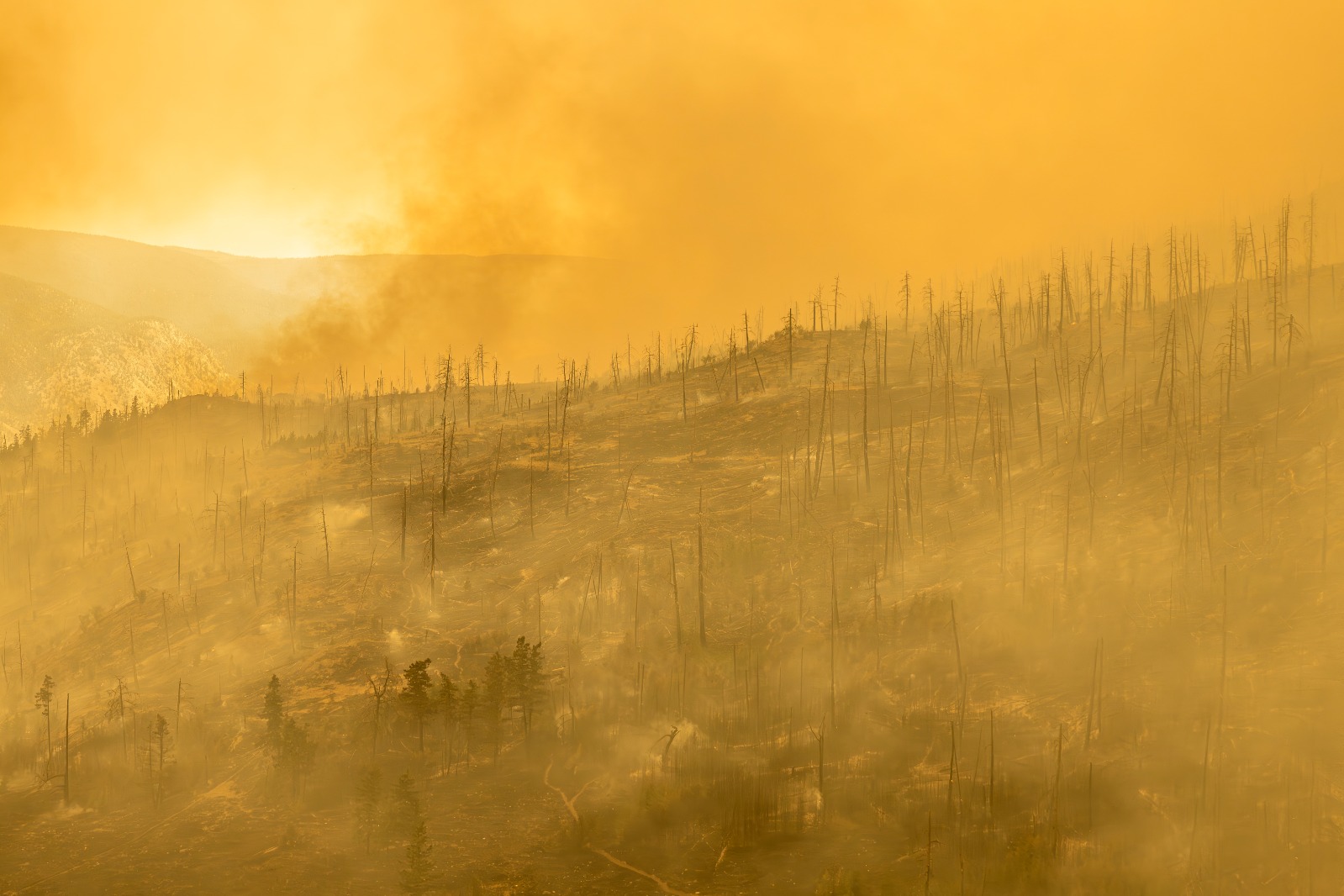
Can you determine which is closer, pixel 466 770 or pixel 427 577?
pixel 466 770

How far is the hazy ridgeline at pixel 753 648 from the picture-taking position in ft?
177

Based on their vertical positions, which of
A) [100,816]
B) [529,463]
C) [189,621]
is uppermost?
[529,463]

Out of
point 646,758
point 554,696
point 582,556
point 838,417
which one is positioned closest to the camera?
point 646,758

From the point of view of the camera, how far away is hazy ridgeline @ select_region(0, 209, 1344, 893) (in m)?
54.1

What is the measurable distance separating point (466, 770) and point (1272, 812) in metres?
38.0

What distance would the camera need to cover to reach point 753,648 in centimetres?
7431

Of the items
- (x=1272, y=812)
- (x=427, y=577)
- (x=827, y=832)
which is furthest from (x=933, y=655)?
(x=427, y=577)

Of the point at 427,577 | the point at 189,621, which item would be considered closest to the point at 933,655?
the point at 427,577

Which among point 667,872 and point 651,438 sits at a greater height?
point 651,438

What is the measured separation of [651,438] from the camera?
108 meters

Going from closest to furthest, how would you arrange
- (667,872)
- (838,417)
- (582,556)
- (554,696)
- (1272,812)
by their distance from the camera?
1. (1272,812)
2. (667,872)
3. (554,696)
4. (582,556)
5. (838,417)

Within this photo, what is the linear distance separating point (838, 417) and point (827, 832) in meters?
52.1

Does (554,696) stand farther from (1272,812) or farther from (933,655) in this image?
(1272,812)

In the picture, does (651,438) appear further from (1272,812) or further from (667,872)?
(1272,812)
